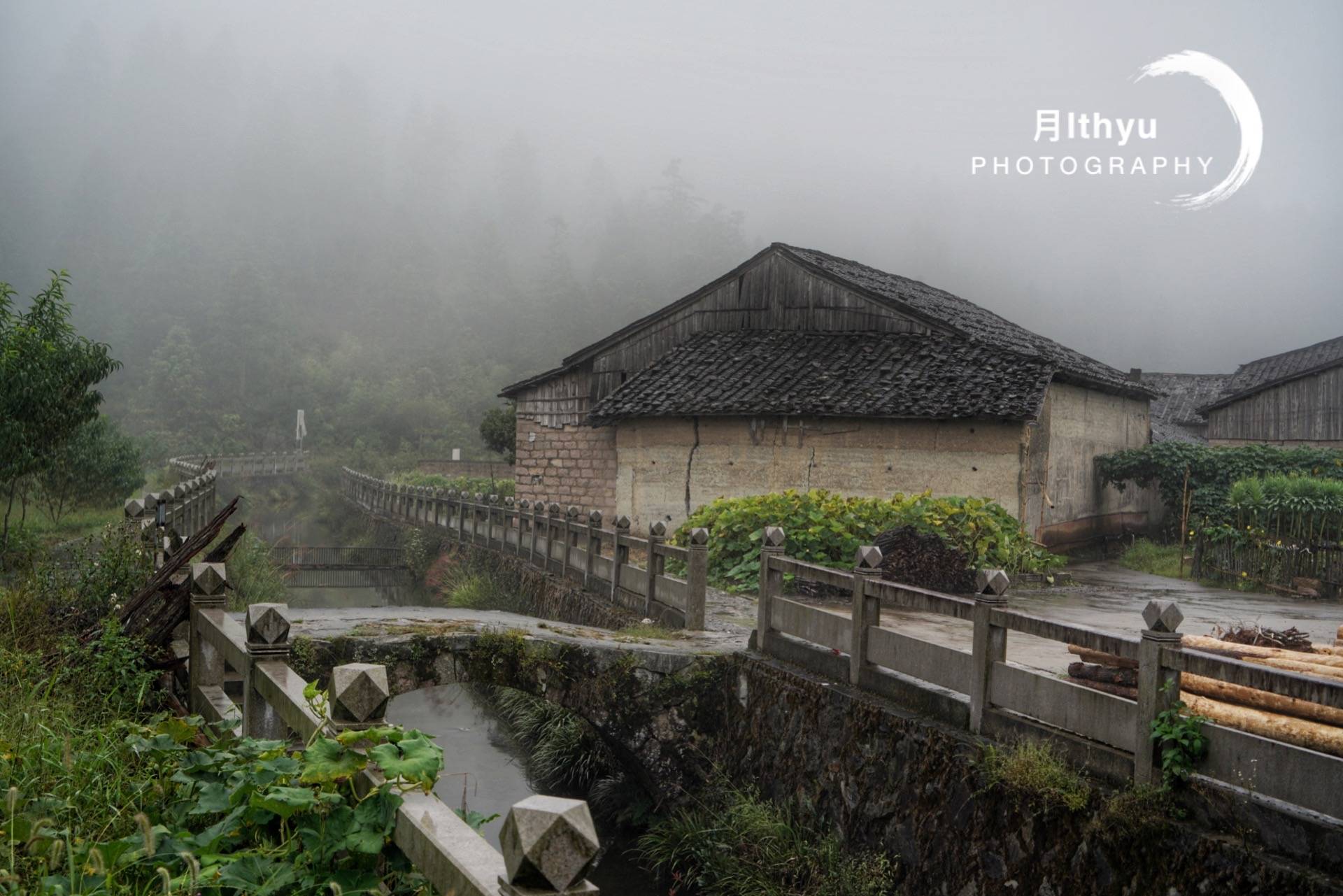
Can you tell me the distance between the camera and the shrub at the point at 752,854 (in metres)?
7.63

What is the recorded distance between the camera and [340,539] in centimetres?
3697

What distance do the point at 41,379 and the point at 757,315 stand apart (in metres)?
13.2

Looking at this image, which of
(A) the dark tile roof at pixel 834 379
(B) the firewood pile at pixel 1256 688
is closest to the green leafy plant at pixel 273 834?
(B) the firewood pile at pixel 1256 688

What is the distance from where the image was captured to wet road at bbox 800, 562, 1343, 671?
390 inches

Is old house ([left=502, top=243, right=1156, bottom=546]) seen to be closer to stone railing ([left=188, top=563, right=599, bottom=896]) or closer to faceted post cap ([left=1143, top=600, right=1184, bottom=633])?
faceted post cap ([left=1143, top=600, right=1184, bottom=633])

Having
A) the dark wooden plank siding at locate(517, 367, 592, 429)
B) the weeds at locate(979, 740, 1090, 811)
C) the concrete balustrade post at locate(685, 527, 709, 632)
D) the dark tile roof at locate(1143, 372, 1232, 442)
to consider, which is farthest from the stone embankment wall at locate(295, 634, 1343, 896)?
the dark tile roof at locate(1143, 372, 1232, 442)

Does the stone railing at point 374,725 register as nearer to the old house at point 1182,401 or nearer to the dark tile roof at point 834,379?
the dark tile roof at point 834,379

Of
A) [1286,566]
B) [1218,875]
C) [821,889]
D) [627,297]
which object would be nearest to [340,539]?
[1286,566]

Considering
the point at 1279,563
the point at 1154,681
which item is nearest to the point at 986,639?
the point at 1154,681

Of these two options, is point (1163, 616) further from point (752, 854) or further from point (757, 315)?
point (757, 315)

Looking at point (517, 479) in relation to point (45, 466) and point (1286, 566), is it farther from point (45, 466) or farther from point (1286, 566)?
point (1286, 566)

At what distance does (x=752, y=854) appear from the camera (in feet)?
28.1

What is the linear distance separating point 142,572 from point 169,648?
2.07m

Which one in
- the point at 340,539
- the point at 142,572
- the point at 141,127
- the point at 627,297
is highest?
the point at 141,127
